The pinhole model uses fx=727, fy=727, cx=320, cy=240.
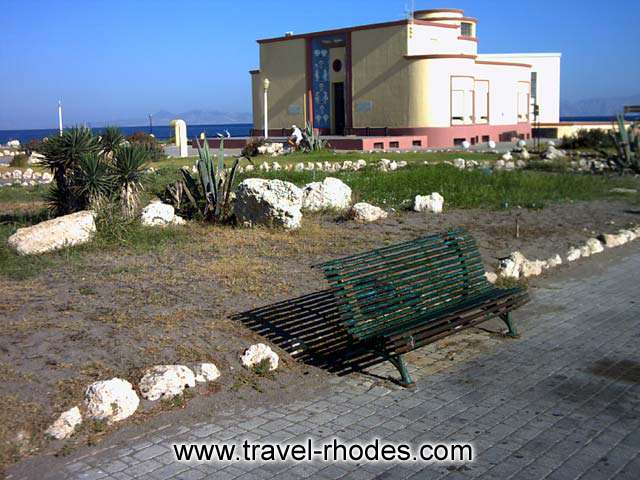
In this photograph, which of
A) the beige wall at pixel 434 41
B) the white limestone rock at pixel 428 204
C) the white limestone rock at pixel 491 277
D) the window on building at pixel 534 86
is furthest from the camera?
the window on building at pixel 534 86

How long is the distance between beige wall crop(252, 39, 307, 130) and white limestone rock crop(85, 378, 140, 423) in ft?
123

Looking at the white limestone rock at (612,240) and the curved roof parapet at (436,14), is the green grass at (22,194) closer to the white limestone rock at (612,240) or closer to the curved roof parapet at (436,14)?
the white limestone rock at (612,240)

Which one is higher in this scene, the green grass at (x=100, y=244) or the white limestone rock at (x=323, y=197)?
the white limestone rock at (x=323, y=197)

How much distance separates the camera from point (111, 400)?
5086 mm

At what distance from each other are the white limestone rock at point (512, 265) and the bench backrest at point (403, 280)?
1744 millimetres

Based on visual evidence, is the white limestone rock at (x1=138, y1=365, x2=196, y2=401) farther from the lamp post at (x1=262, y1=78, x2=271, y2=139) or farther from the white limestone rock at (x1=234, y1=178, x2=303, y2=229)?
the lamp post at (x1=262, y1=78, x2=271, y2=139)

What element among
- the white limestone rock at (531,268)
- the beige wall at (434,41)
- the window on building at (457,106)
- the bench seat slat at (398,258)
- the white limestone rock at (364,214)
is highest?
the beige wall at (434,41)

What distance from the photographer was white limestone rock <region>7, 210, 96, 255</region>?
9.34 m

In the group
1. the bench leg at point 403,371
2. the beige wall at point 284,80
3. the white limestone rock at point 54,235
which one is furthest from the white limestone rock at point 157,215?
the beige wall at point 284,80

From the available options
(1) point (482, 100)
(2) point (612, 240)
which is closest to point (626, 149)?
(2) point (612, 240)

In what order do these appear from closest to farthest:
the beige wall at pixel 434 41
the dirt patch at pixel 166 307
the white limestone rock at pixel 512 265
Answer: the dirt patch at pixel 166 307, the white limestone rock at pixel 512 265, the beige wall at pixel 434 41

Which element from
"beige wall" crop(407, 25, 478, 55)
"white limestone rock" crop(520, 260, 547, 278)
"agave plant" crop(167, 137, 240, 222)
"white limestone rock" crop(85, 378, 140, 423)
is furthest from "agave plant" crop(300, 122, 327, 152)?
"white limestone rock" crop(85, 378, 140, 423)

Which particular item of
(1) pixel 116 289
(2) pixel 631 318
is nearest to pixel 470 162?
(2) pixel 631 318

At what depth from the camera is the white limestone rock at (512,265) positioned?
8.99 metres
